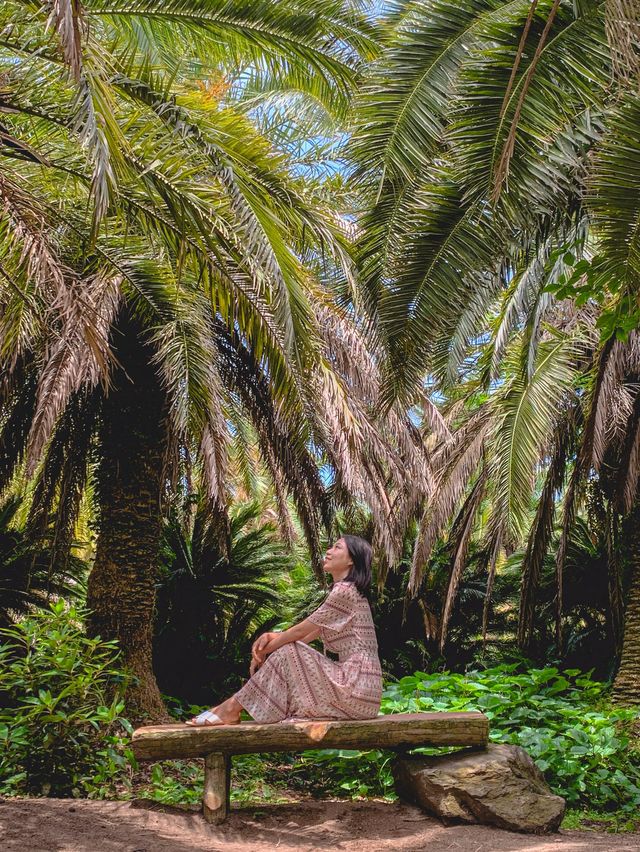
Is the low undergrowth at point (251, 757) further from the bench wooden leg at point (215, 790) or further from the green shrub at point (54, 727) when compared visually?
the bench wooden leg at point (215, 790)

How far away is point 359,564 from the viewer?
18.8ft

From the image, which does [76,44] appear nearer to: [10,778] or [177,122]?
[177,122]

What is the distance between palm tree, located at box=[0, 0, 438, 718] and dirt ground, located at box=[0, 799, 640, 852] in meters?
2.66

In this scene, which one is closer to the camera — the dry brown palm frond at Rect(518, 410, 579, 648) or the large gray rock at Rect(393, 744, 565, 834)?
the large gray rock at Rect(393, 744, 565, 834)

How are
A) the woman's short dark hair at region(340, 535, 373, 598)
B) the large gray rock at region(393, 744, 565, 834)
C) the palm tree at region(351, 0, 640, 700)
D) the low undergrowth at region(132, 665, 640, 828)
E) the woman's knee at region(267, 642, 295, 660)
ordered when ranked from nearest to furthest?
the palm tree at region(351, 0, 640, 700)
the large gray rock at region(393, 744, 565, 834)
the woman's knee at region(267, 642, 295, 660)
the woman's short dark hair at region(340, 535, 373, 598)
the low undergrowth at region(132, 665, 640, 828)

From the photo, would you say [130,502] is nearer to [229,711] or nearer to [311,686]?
[229,711]

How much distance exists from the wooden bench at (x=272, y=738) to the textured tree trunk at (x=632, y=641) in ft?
13.8

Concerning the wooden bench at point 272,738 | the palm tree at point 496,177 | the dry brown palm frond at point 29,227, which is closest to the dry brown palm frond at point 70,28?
the palm tree at point 496,177

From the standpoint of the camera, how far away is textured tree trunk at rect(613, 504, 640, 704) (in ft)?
29.6

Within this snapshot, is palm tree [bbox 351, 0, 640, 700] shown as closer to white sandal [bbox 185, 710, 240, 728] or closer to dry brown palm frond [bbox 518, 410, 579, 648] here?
dry brown palm frond [bbox 518, 410, 579, 648]

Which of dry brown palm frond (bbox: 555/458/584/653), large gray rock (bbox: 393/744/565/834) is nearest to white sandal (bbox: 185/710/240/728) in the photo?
large gray rock (bbox: 393/744/565/834)

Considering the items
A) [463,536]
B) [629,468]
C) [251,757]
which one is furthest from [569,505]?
[251,757]

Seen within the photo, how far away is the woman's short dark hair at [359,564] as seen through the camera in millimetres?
5688

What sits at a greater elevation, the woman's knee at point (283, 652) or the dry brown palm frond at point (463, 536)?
the dry brown palm frond at point (463, 536)
